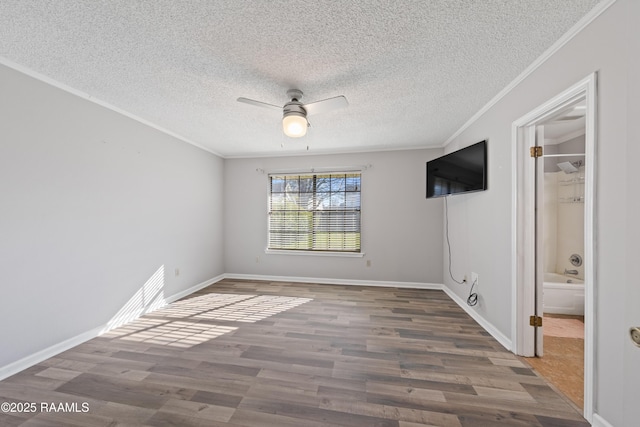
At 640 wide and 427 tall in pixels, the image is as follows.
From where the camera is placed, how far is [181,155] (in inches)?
145

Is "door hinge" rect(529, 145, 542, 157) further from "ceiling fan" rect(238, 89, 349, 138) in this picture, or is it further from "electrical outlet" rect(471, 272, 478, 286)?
"ceiling fan" rect(238, 89, 349, 138)

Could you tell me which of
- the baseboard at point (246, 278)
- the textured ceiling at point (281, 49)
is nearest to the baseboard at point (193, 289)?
the baseboard at point (246, 278)

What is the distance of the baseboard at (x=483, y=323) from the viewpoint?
2288mm

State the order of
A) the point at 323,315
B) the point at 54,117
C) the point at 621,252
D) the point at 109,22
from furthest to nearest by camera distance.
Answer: the point at 323,315, the point at 54,117, the point at 109,22, the point at 621,252

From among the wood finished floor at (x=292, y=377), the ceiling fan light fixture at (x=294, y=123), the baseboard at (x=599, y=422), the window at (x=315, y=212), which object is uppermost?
the ceiling fan light fixture at (x=294, y=123)

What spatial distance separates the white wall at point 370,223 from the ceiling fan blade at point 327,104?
2.31m

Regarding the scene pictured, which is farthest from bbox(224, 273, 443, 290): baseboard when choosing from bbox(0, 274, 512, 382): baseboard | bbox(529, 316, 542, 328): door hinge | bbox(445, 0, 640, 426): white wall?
bbox(445, 0, 640, 426): white wall

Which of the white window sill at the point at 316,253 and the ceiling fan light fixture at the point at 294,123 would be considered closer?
the ceiling fan light fixture at the point at 294,123

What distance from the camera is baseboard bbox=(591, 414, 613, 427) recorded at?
1314 mm

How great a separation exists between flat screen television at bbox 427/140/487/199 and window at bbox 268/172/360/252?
1.37 metres

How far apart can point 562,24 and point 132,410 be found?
373 centimetres

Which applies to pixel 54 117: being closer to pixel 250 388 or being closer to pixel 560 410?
pixel 250 388

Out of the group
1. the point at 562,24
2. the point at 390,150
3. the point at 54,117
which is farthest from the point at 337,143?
the point at 54,117

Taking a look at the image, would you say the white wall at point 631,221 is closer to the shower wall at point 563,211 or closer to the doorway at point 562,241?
the doorway at point 562,241
